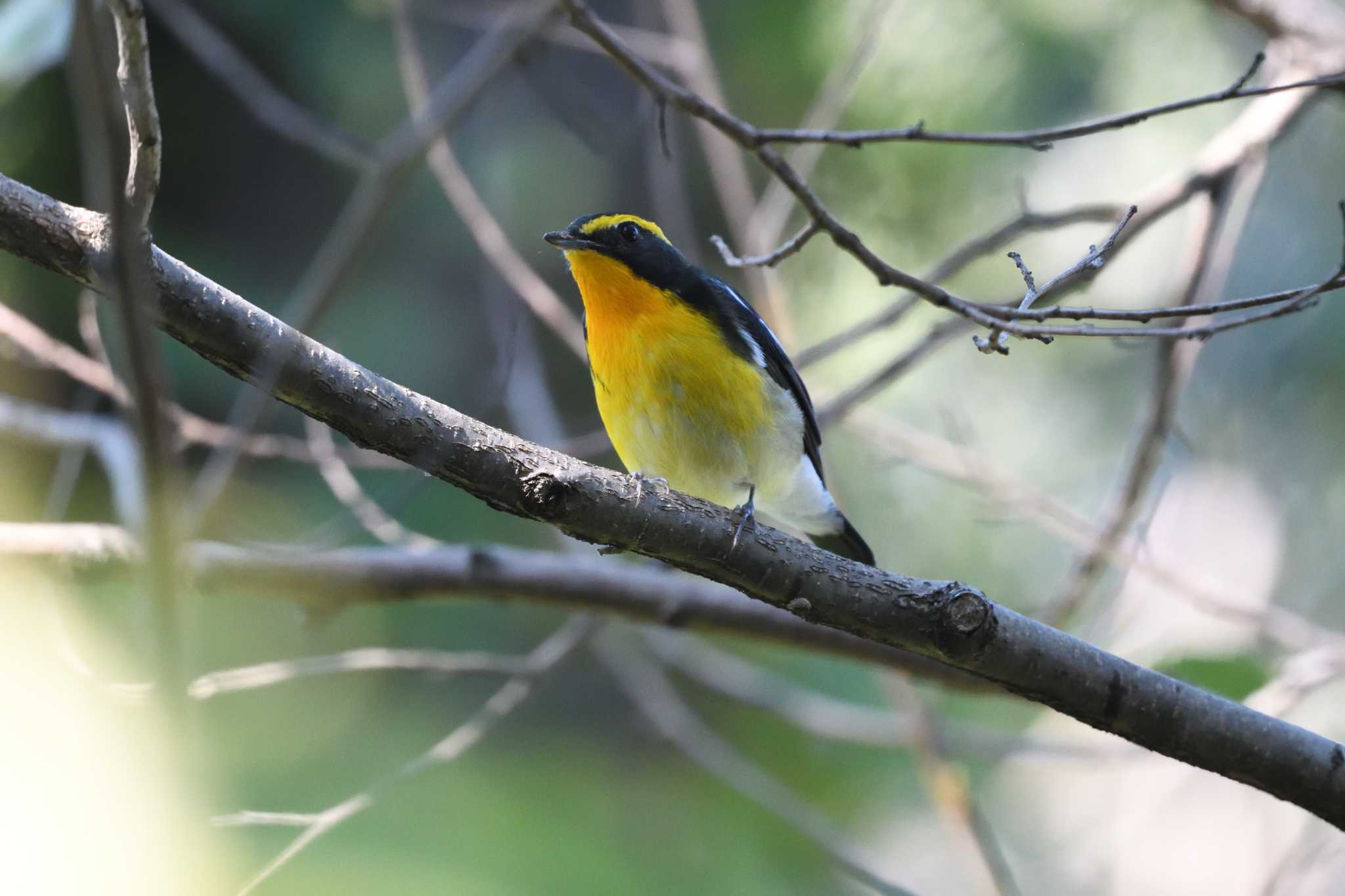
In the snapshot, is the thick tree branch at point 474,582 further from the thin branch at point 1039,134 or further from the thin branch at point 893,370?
the thin branch at point 1039,134

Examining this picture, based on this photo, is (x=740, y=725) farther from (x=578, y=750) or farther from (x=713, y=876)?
(x=713, y=876)

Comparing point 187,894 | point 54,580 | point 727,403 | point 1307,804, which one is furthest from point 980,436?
point 187,894

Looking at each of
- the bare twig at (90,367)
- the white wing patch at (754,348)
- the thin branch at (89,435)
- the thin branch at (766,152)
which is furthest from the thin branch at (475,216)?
the thin branch at (89,435)

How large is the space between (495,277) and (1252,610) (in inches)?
171

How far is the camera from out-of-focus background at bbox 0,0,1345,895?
4.23 metres

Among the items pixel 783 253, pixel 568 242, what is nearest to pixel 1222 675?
pixel 783 253

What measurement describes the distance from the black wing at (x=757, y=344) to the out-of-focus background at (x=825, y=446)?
18.6 inches

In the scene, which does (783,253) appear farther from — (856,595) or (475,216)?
(475,216)

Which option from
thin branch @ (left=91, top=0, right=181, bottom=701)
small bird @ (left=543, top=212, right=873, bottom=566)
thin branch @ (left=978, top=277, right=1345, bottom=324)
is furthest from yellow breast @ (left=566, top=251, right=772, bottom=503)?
thin branch @ (left=91, top=0, right=181, bottom=701)

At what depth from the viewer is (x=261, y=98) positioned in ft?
14.0

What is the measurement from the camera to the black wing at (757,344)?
393 centimetres

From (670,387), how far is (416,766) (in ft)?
4.76

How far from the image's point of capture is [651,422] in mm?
3760

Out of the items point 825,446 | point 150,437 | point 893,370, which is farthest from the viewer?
point 825,446
